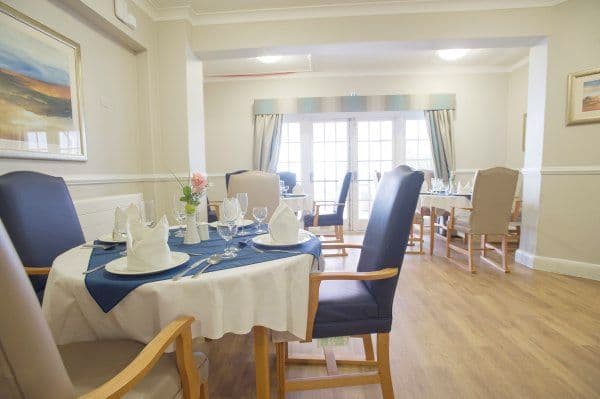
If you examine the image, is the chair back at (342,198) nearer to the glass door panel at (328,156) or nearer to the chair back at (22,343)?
the glass door panel at (328,156)

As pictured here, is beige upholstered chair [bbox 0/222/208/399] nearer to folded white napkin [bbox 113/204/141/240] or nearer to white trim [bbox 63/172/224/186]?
folded white napkin [bbox 113/204/141/240]

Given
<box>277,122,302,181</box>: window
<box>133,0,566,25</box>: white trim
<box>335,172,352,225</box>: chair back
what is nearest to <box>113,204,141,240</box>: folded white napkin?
<box>133,0,566,25</box>: white trim

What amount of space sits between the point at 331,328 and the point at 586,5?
147 inches

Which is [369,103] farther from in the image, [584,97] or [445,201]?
[584,97]

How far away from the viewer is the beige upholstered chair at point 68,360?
18.7 inches

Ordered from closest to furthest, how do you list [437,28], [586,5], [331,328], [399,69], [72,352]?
[72,352] < [331,328] < [586,5] < [437,28] < [399,69]

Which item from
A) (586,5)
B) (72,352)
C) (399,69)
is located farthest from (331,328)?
(399,69)

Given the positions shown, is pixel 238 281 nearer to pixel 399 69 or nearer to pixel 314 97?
pixel 314 97

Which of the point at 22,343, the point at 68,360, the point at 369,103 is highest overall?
the point at 369,103

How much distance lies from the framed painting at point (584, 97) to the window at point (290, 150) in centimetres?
349

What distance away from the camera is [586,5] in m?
2.79

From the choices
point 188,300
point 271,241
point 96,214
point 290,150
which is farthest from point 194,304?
point 290,150

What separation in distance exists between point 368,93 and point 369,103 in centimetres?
22

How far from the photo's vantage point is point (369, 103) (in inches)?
195
